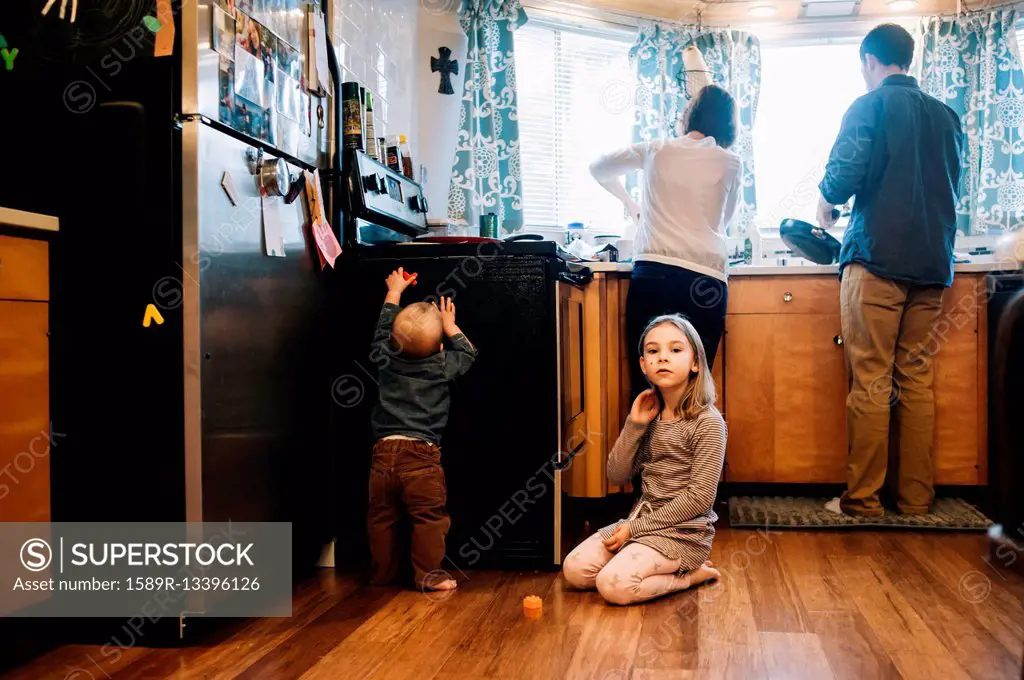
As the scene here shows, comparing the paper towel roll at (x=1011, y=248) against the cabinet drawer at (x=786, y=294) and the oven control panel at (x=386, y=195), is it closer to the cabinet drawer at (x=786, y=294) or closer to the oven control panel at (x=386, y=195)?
the cabinet drawer at (x=786, y=294)

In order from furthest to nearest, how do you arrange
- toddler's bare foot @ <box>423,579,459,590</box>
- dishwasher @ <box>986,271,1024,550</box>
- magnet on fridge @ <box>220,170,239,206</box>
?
toddler's bare foot @ <box>423,579,459,590</box>, magnet on fridge @ <box>220,170,239,206</box>, dishwasher @ <box>986,271,1024,550</box>

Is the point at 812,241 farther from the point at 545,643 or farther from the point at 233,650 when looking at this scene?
the point at 233,650

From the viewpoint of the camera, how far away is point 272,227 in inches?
75.2

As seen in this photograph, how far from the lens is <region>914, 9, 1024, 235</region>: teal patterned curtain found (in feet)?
10.9

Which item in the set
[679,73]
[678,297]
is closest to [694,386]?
[678,297]

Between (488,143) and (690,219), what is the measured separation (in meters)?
1.10

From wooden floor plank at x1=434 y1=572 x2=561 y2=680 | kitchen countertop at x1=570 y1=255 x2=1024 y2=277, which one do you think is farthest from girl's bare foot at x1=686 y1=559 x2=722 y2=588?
kitchen countertop at x1=570 y1=255 x2=1024 y2=277

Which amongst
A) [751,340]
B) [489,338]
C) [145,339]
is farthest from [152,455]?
[751,340]

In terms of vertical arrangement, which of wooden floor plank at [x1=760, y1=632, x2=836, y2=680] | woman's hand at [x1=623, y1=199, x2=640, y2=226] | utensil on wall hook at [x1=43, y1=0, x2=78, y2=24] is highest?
utensil on wall hook at [x1=43, y1=0, x2=78, y2=24]

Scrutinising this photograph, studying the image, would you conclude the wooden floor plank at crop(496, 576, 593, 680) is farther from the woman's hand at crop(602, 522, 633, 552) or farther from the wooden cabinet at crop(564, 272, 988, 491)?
the wooden cabinet at crop(564, 272, 988, 491)

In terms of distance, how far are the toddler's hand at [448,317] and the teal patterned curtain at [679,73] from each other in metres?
1.65

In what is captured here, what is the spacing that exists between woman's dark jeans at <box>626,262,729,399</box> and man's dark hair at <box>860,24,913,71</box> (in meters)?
0.92

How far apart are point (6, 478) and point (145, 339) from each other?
0.35 metres

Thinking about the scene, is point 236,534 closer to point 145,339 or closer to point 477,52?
point 145,339
